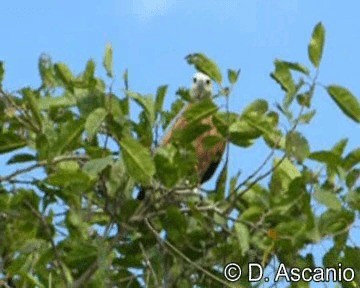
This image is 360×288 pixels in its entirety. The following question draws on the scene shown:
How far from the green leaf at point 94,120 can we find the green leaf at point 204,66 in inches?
11.9

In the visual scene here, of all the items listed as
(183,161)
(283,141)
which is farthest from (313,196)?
(183,161)

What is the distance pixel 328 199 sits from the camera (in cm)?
267

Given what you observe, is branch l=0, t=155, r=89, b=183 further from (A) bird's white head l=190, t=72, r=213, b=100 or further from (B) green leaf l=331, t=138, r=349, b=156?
(A) bird's white head l=190, t=72, r=213, b=100

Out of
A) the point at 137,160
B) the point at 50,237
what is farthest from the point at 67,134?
the point at 50,237

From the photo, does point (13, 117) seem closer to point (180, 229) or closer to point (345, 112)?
point (180, 229)

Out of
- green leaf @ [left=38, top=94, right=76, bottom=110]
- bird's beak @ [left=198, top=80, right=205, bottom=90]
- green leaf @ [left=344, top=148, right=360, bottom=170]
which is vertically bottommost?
green leaf @ [left=344, top=148, right=360, bottom=170]

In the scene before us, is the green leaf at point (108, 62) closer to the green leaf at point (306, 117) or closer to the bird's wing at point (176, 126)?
the bird's wing at point (176, 126)

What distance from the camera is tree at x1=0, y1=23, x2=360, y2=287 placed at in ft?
9.05

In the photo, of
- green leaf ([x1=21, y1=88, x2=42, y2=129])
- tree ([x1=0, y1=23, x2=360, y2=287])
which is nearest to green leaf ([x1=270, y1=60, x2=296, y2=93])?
tree ([x1=0, y1=23, x2=360, y2=287])

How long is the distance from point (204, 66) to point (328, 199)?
0.55m

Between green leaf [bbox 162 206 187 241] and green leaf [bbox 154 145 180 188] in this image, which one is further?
green leaf [bbox 162 206 187 241]

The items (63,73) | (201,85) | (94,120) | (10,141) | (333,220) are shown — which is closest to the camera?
(94,120)

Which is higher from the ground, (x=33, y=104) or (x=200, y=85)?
(x=200, y=85)
